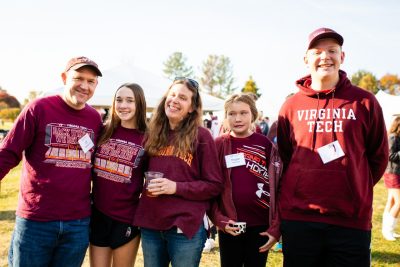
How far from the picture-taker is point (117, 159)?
8.48ft

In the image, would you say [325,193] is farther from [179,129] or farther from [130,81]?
[130,81]

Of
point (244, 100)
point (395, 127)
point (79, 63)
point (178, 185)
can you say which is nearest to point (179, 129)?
point (178, 185)

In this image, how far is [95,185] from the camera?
2.62 metres

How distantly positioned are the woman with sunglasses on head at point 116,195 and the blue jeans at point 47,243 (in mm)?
170

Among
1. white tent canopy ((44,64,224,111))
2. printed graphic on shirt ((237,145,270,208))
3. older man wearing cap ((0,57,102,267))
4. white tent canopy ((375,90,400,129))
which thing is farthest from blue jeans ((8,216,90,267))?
white tent canopy ((375,90,400,129))

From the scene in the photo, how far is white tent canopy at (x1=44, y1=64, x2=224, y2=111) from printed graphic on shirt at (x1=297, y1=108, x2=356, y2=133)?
6639mm

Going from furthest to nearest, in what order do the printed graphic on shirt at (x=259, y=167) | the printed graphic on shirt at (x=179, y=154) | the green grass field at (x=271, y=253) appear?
1. the green grass field at (x=271, y=253)
2. the printed graphic on shirt at (x=259, y=167)
3. the printed graphic on shirt at (x=179, y=154)

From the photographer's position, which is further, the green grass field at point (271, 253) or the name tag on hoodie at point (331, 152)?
the green grass field at point (271, 253)

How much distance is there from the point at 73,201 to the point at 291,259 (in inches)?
64.5

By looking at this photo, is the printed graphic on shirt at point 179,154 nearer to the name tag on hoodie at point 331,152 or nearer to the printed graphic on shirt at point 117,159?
the printed graphic on shirt at point 117,159

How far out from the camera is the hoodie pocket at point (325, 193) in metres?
2.08

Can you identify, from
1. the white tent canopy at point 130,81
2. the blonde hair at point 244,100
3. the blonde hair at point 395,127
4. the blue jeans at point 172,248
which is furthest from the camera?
the white tent canopy at point 130,81

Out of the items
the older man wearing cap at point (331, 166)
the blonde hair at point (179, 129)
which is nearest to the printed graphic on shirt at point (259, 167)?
the older man wearing cap at point (331, 166)

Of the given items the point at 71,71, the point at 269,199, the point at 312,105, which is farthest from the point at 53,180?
the point at 312,105
